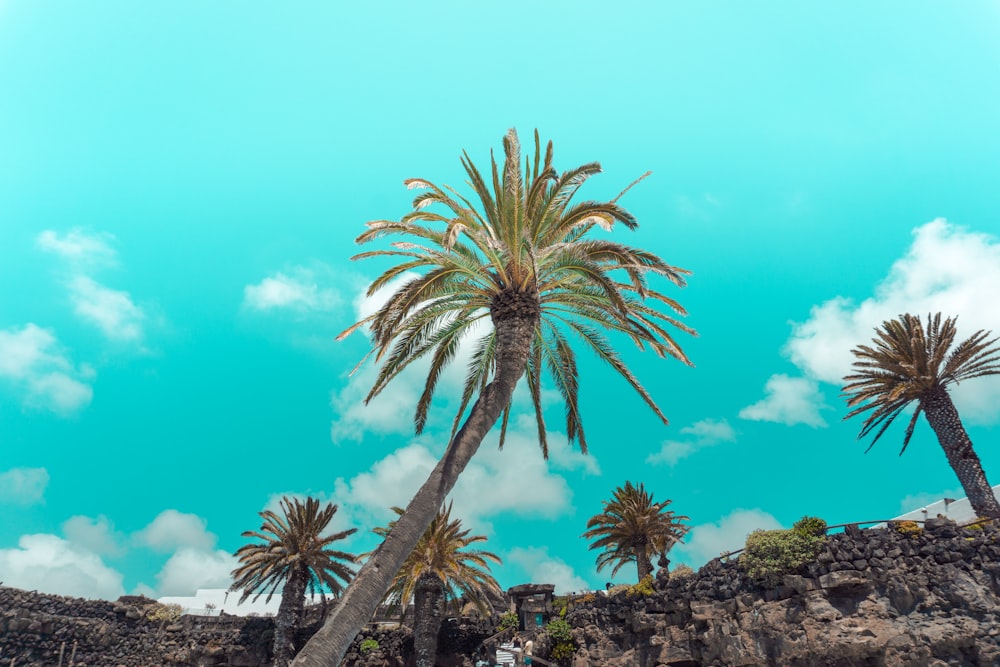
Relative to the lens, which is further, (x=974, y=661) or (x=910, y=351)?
(x=910, y=351)

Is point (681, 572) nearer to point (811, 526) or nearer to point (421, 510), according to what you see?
point (811, 526)

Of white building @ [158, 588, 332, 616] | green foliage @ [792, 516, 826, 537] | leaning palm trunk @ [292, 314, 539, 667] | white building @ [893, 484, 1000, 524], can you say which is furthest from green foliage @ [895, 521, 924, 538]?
white building @ [158, 588, 332, 616]

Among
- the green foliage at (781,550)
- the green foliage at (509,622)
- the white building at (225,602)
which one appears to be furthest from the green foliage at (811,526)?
the white building at (225,602)

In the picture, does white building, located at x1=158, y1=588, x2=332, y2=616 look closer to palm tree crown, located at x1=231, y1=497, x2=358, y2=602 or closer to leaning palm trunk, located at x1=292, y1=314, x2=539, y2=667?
palm tree crown, located at x1=231, y1=497, x2=358, y2=602

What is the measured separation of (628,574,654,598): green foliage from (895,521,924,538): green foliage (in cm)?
1135

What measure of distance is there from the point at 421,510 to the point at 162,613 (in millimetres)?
41753

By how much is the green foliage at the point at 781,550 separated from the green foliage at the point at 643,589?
588cm

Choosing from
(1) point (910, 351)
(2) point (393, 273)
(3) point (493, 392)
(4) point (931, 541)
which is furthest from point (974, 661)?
(2) point (393, 273)

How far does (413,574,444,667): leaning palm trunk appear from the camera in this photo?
34188mm

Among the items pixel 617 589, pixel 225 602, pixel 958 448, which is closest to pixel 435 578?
pixel 617 589

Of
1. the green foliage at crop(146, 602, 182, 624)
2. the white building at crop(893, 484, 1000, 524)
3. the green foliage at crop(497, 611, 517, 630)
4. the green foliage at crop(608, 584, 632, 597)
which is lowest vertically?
the green foliage at crop(497, 611, 517, 630)

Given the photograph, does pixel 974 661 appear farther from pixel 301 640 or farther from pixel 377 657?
pixel 301 640

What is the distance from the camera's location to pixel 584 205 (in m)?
16.7

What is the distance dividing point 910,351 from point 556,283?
21.1m
